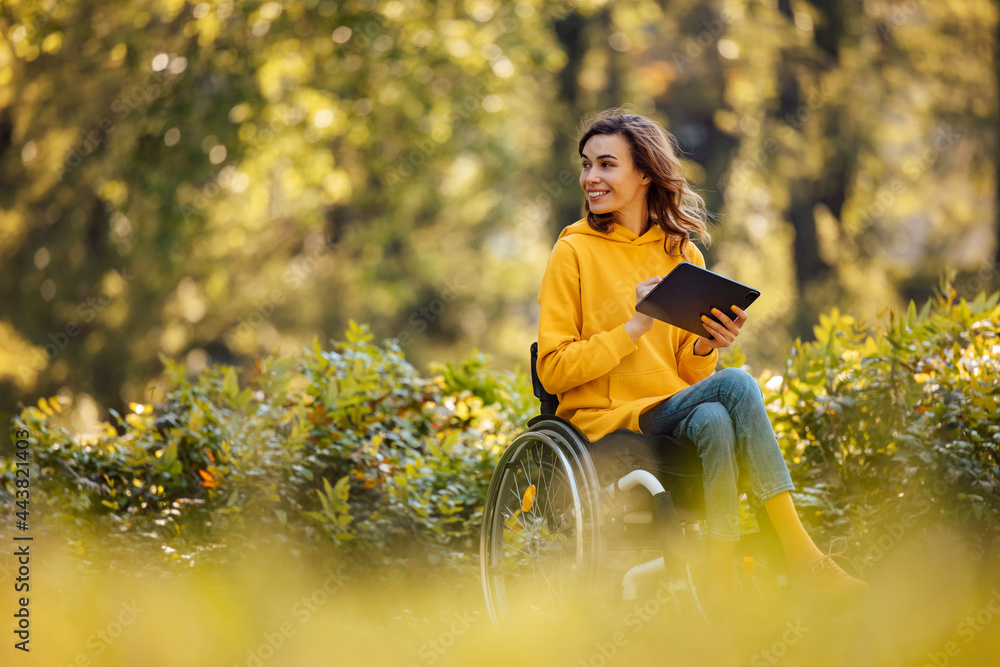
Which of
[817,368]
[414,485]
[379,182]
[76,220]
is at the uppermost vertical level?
[379,182]

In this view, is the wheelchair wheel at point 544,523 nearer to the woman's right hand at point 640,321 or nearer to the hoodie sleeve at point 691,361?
the woman's right hand at point 640,321

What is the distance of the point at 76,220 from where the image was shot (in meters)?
8.10

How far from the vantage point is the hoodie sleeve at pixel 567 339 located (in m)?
2.37

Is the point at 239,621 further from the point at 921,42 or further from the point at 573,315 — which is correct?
the point at 921,42

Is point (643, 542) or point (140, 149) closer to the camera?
point (643, 542)

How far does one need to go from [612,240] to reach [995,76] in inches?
294

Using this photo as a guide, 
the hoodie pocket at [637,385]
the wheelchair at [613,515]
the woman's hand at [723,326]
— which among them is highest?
the woman's hand at [723,326]

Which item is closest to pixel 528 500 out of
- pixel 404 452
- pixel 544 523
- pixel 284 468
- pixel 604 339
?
pixel 544 523

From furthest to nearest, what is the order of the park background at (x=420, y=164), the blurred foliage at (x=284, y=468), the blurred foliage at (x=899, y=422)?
the park background at (x=420, y=164), the blurred foliage at (x=284, y=468), the blurred foliage at (x=899, y=422)

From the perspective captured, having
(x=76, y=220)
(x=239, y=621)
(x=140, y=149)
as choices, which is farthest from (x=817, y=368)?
(x=76, y=220)

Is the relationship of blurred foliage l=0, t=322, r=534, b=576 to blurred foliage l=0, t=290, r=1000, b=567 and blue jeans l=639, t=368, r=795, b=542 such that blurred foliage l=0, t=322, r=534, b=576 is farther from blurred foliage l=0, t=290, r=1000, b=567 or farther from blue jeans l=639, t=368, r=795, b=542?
blue jeans l=639, t=368, r=795, b=542

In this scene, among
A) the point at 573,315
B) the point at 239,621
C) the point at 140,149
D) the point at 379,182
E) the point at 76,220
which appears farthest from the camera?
the point at 379,182

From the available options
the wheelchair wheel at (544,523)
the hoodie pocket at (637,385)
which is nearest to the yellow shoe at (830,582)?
the wheelchair wheel at (544,523)

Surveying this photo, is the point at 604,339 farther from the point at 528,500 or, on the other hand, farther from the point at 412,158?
the point at 412,158
